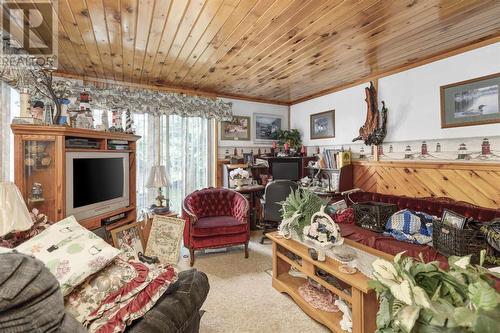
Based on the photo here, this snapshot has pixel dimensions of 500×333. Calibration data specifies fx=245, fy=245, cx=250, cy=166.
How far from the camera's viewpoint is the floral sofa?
223cm

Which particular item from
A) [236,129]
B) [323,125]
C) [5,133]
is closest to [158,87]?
[236,129]

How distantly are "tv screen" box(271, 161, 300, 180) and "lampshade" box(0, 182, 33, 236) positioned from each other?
3.81 m

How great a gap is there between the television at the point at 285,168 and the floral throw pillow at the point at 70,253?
3.76 meters

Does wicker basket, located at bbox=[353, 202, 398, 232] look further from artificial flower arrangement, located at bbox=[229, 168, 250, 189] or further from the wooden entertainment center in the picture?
the wooden entertainment center

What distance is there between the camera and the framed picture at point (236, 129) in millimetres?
4664

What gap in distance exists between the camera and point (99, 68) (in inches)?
130

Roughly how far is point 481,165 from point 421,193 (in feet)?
2.29

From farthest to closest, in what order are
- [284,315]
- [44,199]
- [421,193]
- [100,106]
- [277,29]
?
1. [100,106]
2. [421,193]
3. [277,29]
4. [284,315]
5. [44,199]

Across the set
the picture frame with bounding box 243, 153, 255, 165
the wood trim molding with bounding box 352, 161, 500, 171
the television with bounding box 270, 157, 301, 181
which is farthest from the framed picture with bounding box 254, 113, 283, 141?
the wood trim molding with bounding box 352, 161, 500, 171

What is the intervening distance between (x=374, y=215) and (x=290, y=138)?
100 inches

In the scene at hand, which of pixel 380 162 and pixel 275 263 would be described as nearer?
pixel 275 263

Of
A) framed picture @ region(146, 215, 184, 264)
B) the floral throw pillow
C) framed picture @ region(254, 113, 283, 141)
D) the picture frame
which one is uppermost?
framed picture @ region(254, 113, 283, 141)

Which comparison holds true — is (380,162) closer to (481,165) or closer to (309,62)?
(481,165)

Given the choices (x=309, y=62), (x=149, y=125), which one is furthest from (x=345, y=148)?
(x=149, y=125)
